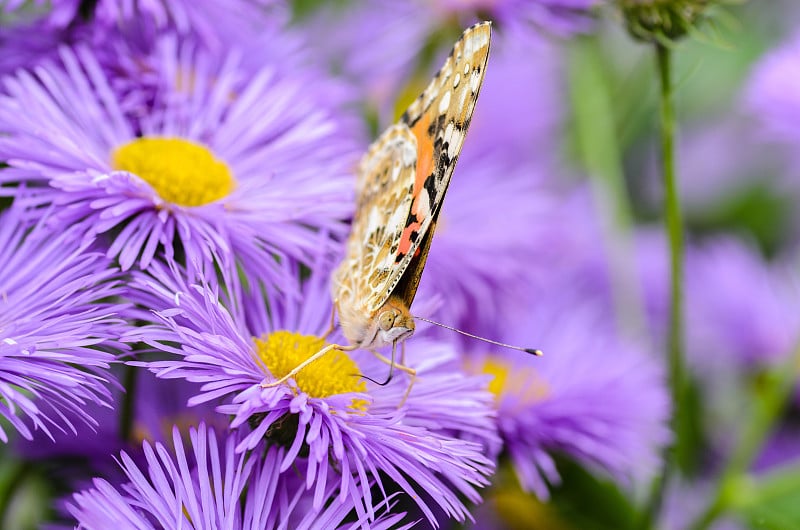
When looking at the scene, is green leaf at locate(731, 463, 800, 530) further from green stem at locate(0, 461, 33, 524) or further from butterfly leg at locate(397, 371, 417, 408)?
green stem at locate(0, 461, 33, 524)

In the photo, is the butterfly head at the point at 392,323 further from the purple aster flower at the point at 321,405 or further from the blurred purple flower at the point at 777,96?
the blurred purple flower at the point at 777,96

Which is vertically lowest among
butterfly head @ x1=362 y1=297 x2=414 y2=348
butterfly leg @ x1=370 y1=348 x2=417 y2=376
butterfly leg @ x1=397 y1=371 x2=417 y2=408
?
butterfly leg @ x1=397 y1=371 x2=417 y2=408

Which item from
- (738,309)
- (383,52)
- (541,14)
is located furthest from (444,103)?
(738,309)

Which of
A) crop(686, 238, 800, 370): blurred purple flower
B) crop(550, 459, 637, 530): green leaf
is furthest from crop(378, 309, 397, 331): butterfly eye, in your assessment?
crop(686, 238, 800, 370): blurred purple flower

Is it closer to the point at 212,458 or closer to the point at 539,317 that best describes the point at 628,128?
the point at 539,317

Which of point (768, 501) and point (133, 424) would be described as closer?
point (133, 424)

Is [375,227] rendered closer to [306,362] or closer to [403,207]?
[403,207]

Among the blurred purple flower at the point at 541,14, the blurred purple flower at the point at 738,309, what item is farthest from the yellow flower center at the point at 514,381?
the blurred purple flower at the point at 738,309
